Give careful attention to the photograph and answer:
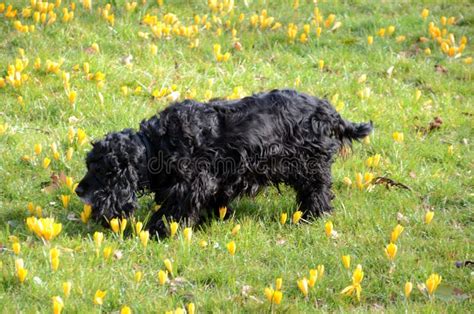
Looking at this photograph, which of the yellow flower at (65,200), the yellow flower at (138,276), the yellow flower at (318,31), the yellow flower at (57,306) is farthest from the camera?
the yellow flower at (318,31)

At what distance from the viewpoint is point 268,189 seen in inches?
218

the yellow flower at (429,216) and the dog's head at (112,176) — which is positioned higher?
the dog's head at (112,176)

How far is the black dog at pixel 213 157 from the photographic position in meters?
4.80

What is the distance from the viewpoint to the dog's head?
4773mm

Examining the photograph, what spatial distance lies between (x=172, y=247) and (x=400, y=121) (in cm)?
279

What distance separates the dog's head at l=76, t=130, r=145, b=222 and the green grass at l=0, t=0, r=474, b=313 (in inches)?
7.5

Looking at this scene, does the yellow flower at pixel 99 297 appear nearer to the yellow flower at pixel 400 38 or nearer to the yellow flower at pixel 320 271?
the yellow flower at pixel 320 271

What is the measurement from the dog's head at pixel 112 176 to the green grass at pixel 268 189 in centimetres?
19

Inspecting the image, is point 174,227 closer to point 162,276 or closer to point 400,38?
point 162,276

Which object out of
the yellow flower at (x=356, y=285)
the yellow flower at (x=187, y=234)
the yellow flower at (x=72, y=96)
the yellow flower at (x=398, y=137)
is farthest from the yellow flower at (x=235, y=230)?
the yellow flower at (x=72, y=96)

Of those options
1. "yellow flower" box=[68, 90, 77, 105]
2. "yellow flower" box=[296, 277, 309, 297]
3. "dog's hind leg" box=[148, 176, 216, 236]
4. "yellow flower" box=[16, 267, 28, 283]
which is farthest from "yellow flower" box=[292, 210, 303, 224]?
"yellow flower" box=[68, 90, 77, 105]

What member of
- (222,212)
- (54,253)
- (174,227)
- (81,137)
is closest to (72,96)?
(81,137)

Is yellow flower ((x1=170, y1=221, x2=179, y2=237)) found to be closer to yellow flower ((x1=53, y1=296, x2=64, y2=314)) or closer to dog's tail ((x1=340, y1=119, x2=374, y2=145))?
yellow flower ((x1=53, y1=296, x2=64, y2=314))

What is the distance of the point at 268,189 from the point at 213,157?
78 centimetres
